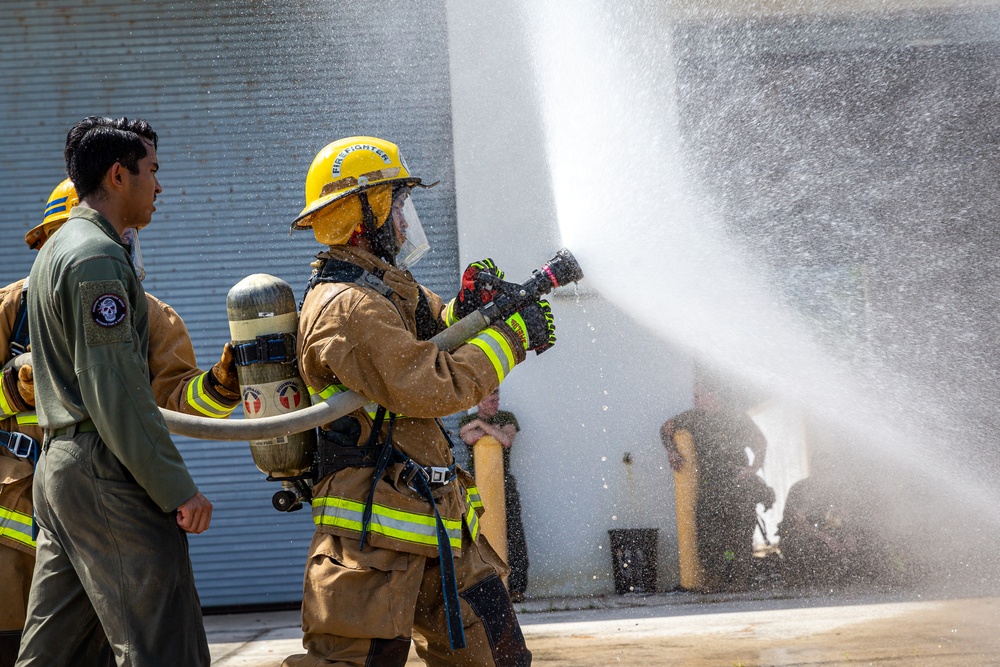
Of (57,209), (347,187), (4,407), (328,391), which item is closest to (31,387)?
(4,407)

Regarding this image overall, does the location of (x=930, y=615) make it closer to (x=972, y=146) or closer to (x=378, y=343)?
(x=378, y=343)

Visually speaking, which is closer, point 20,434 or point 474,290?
point 474,290

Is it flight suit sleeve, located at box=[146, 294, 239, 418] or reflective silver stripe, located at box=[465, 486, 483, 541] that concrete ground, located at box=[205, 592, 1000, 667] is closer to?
reflective silver stripe, located at box=[465, 486, 483, 541]

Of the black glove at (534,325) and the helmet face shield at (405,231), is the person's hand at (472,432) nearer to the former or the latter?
the helmet face shield at (405,231)

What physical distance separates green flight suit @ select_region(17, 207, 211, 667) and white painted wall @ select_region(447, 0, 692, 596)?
12.4ft

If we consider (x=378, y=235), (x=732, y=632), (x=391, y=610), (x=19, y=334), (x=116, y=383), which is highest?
(x=378, y=235)

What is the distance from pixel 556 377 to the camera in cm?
625

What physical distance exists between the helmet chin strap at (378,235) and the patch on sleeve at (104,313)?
2.58ft

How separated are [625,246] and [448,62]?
9.26 ft

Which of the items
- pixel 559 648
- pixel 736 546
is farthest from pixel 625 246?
pixel 736 546

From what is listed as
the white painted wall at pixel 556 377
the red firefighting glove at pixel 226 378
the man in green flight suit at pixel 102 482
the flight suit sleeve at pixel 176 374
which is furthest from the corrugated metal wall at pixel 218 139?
the man in green flight suit at pixel 102 482

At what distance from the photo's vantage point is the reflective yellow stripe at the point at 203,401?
10.6 feet

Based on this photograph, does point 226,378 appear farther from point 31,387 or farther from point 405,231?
point 405,231

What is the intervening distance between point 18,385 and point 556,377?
3555 mm
